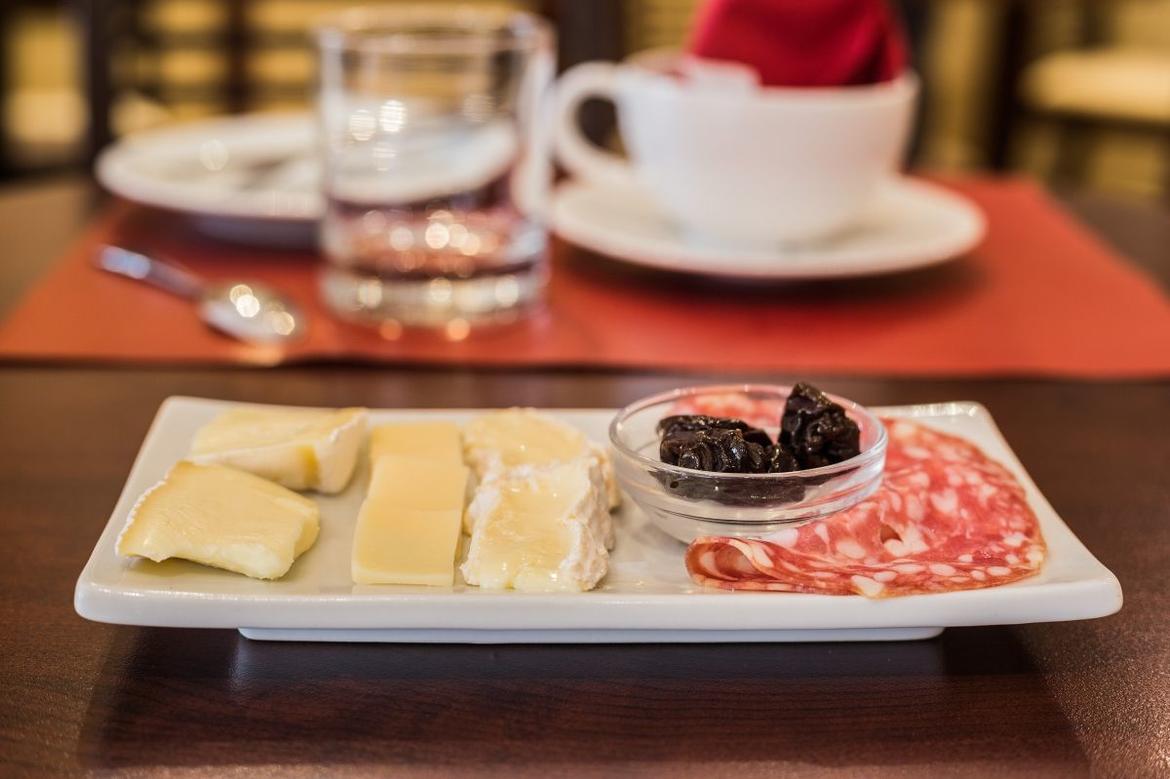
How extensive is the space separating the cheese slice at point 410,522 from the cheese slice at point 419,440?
1 centimetres

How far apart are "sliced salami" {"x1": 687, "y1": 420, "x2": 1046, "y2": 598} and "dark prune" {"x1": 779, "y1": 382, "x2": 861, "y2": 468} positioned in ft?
0.08

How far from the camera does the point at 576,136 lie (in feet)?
3.67

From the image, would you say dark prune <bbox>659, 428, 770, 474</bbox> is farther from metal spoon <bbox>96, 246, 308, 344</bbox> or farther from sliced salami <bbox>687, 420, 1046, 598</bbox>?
metal spoon <bbox>96, 246, 308, 344</bbox>

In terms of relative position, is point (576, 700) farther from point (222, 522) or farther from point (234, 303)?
point (234, 303)

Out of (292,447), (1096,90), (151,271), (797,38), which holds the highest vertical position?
(797,38)

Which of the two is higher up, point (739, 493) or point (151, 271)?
point (739, 493)

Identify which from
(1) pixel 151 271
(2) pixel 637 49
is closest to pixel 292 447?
(1) pixel 151 271

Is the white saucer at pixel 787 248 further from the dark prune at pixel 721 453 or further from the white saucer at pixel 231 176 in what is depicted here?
the dark prune at pixel 721 453

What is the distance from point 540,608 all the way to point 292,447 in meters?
0.15

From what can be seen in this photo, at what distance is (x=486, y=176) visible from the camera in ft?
3.10

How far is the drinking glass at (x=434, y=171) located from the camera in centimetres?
90

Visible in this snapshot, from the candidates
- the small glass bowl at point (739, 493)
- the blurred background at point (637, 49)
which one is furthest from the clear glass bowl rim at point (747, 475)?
the blurred background at point (637, 49)

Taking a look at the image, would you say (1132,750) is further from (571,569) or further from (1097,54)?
(1097,54)

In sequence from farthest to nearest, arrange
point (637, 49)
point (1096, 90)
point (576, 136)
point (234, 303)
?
point (1096, 90) < point (637, 49) < point (576, 136) < point (234, 303)
